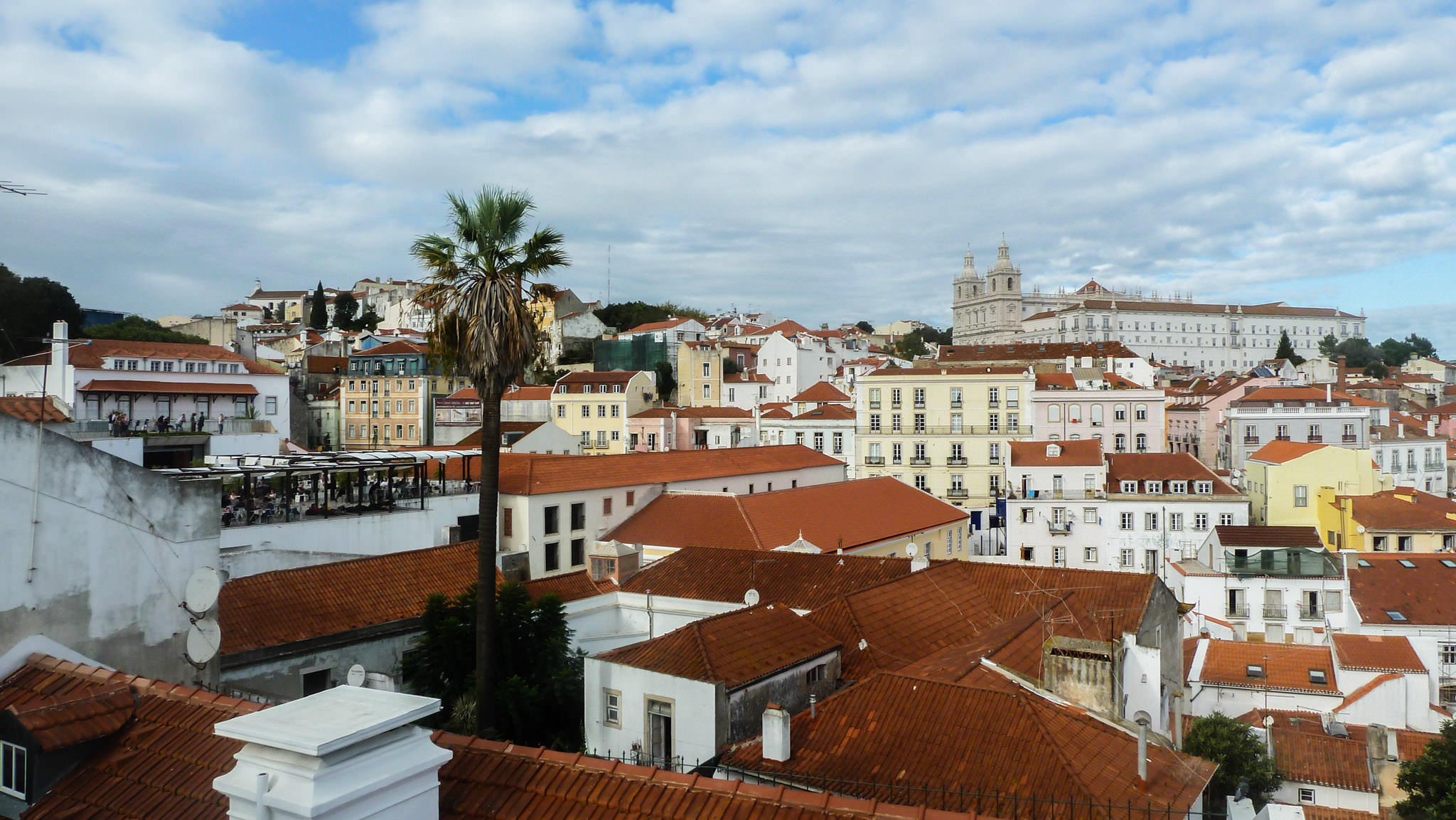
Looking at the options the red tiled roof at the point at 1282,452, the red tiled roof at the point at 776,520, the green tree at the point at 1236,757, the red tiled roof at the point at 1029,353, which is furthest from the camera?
the red tiled roof at the point at 1029,353

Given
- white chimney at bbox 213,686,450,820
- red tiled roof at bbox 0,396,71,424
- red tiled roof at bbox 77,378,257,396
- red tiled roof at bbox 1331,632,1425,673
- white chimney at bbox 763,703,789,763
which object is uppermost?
red tiled roof at bbox 77,378,257,396

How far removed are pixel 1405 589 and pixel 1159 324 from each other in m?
118

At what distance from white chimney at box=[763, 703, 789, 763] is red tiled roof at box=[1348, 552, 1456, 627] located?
109ft

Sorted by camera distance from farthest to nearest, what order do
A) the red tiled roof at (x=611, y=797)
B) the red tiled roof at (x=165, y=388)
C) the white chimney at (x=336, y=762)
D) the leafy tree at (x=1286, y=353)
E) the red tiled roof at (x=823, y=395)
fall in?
the leafy tree at (x=1286, y=353), the red tiled roof at (x=823, y=395), the red tiled roof at (x=165, y=388), the red tiled roof at (x=611, y=797), the white chimney at (x=336, y=762)

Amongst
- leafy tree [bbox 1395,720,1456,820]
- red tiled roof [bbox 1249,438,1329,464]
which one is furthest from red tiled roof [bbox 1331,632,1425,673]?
red tiled roof [bbox 1249,438,1329,464]

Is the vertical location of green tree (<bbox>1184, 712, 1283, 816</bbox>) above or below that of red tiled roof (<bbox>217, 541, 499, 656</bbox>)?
below

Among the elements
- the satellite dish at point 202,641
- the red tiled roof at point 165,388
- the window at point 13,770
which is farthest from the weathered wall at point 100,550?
the red tiled roof at point 165,388

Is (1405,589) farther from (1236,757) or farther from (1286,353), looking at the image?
(1286,353)

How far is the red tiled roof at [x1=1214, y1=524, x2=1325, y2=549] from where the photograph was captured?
3794 cm

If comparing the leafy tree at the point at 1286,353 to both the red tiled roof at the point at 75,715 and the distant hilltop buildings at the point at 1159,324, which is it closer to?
the distant hilltop buildings at the point at 1159,324

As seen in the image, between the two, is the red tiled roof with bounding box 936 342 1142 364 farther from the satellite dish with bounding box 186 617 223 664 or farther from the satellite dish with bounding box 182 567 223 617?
the satellite dish with bounding box 182 567 223 617

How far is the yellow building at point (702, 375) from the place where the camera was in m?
77.3

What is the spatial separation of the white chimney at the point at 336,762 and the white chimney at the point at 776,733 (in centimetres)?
552

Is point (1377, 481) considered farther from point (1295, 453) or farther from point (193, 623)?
point (193, 623)
